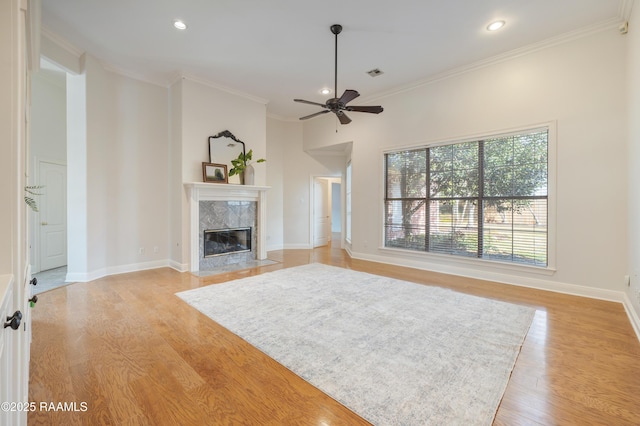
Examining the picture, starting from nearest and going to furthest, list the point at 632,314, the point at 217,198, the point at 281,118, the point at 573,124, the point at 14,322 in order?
the point at 14,322 → the point at 632,314 → the point at 573,124 → the point at 217,198 → the point at 281,118

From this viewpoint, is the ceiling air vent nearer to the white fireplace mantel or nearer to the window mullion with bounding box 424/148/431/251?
the window mullion with bounding box 424/148/431/251

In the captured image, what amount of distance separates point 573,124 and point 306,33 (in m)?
3.73

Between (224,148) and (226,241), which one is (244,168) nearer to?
(224,148)

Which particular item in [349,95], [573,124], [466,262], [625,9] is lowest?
[466,262]

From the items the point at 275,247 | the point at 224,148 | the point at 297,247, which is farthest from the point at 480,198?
the point at 275,247

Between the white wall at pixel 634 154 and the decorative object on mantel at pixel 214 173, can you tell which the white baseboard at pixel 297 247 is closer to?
the decorative object on mantel at pixel 214 173

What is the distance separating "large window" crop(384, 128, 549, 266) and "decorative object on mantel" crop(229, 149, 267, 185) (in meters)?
2.76

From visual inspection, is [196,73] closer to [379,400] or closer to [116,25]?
[116,25]

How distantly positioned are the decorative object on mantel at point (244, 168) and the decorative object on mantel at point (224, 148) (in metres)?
0.13

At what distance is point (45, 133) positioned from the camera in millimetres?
4918

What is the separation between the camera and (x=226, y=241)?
18.1ft

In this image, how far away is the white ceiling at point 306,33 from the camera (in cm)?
319

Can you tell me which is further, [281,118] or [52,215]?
[281,118]

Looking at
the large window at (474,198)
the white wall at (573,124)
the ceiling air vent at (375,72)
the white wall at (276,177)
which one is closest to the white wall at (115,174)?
the white wall at (276,177)
